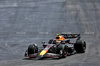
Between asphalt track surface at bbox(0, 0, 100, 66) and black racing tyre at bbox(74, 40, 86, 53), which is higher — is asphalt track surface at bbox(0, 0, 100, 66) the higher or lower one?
the higher one

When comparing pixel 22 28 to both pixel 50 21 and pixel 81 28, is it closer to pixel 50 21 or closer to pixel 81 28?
pixel 50 21

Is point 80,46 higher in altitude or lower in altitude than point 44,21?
lower

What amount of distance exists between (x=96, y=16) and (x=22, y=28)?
36.5ft

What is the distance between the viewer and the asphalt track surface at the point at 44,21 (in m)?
27.7

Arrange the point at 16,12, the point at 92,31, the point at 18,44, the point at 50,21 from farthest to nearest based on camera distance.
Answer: the point at 16,12, the point at 50,21, the point at 92,31, the point at 18,44

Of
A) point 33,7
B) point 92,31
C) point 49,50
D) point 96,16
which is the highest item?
point 33,7

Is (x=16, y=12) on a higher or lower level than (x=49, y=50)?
higher

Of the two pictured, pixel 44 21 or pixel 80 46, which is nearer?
pixel 80 46

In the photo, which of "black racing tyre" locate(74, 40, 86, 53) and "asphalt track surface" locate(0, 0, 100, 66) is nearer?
"black racing tyre" locate(74, 40, 86, 53)

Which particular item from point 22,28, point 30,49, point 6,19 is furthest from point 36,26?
point 30,49

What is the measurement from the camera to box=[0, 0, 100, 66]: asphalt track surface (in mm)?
27734

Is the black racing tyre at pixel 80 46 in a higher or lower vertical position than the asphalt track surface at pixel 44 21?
lower

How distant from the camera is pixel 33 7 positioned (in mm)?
38094

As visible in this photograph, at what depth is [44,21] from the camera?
33812 mm
